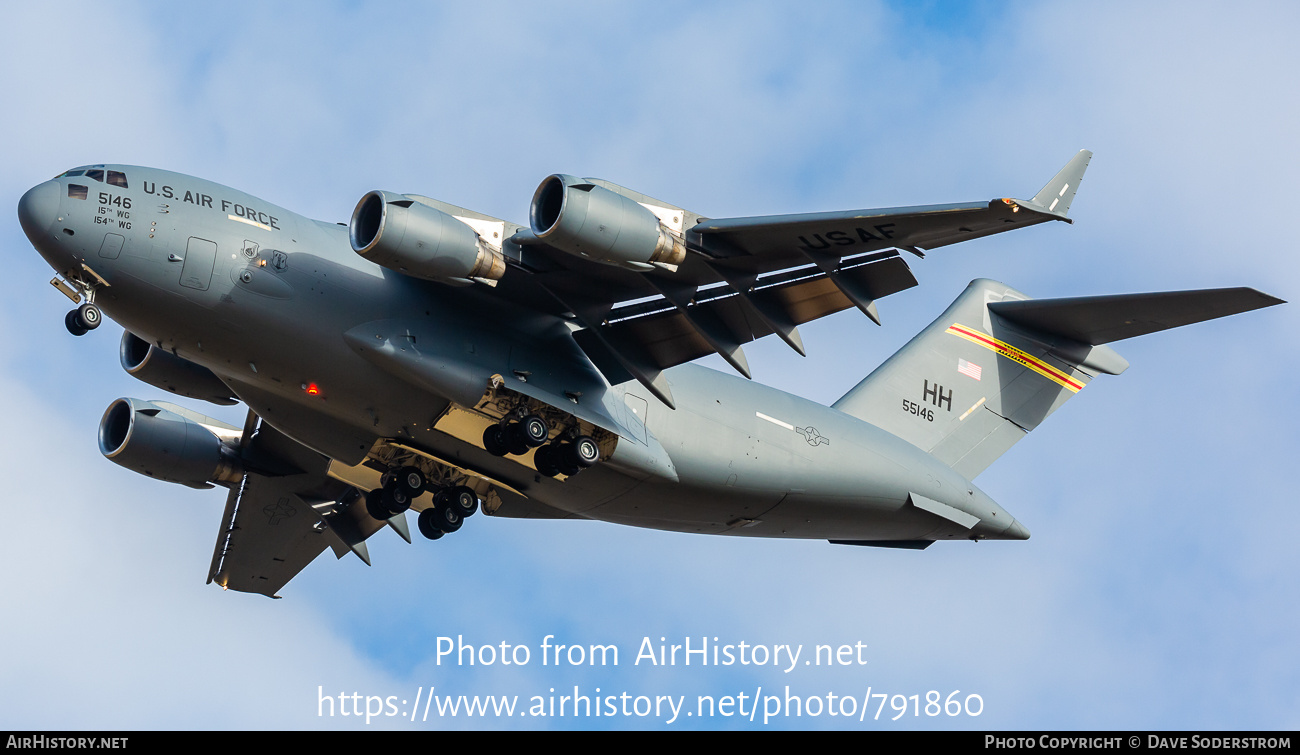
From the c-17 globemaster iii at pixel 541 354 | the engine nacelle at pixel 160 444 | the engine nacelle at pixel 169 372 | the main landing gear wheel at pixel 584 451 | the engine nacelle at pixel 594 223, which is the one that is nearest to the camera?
the engine nacelle at pixel 594 223

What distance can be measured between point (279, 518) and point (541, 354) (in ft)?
18.2

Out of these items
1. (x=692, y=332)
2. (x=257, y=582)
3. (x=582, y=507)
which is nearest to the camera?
(x=692, y=332)

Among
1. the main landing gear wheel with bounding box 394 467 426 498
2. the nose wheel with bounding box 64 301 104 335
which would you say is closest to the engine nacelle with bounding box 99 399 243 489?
the main landing gear wheel with bounding box 394 467 426 498

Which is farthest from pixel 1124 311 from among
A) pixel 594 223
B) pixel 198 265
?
pixel 198 265

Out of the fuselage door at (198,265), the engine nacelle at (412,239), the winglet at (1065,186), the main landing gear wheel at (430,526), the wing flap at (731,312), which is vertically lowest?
the main landing gear wheel at (430,526)

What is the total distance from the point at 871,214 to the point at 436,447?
4.66 meters

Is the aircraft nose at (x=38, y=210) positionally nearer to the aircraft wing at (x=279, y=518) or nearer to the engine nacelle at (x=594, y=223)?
the engine nacelle at (x=594, y=223)

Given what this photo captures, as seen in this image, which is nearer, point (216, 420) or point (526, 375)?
point (526, 375)

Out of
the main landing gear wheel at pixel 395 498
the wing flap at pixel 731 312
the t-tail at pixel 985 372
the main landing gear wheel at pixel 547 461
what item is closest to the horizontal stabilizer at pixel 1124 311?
the t-tail at pixel 985 372

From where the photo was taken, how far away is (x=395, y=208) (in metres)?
11.5

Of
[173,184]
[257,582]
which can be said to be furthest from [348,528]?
[173,184]

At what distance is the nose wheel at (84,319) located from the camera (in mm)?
11430

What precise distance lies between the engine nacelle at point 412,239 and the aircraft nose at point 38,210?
229cm

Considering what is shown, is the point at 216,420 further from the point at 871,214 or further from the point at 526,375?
the point at 871,214
